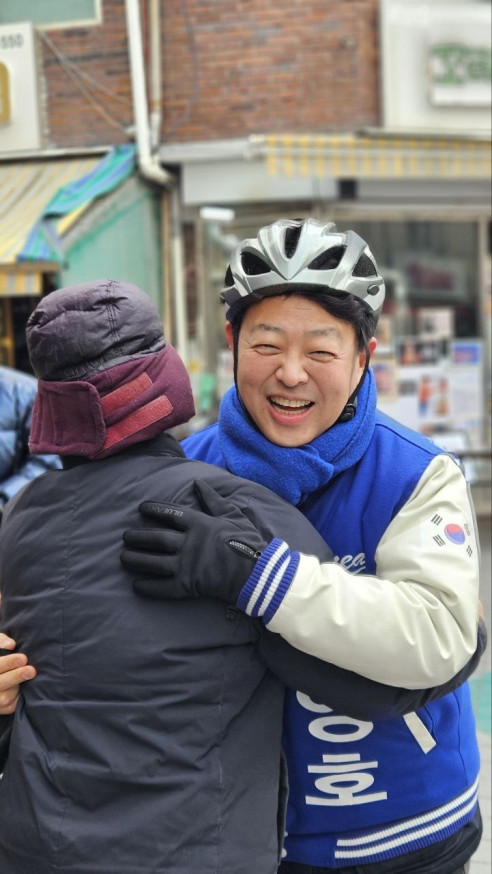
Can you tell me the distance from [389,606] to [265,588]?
0.69 ft

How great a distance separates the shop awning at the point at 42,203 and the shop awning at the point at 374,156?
168 centimetres

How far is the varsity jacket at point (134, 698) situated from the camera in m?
1.46

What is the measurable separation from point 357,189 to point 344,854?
872cm

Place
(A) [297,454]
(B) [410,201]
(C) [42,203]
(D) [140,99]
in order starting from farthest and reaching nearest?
1. (B) [410,201]
2. (D) [140,99]
3. (C) [42,203]
4. (A) [297,454]

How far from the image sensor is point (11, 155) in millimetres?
10219

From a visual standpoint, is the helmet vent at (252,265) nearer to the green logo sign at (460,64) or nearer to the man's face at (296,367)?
the man's face at (296,367)

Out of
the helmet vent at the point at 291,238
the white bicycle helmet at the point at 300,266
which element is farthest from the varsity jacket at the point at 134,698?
the helmet vent at the point at 291,238

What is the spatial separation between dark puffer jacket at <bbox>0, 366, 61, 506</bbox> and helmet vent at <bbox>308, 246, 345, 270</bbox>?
2806 mm

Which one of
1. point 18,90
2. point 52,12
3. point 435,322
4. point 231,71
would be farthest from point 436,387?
point 52,12

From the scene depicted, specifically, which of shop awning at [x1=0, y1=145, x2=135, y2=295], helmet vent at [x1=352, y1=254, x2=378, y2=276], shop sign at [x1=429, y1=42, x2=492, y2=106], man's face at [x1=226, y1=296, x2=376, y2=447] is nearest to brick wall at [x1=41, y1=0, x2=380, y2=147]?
shop awning at [x1=0, y1=145, x2=135, y2=295]

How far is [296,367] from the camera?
186 centimetres

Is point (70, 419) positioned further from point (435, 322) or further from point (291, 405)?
point (435, 322)

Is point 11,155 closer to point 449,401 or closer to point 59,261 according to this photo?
point 59,261

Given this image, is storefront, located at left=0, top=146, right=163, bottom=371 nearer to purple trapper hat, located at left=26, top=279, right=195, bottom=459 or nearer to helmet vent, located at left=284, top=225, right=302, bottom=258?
helmet vent, located at left=284, top=225, right=302, bottom=258
